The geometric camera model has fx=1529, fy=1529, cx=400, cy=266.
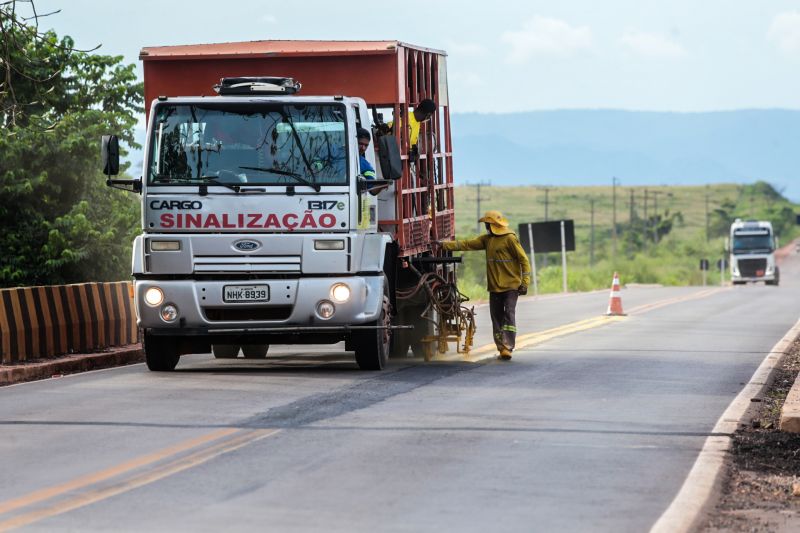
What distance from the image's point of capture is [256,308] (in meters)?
15.2

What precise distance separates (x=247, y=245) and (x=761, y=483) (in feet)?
23.3

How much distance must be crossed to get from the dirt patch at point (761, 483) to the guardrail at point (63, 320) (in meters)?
8.15

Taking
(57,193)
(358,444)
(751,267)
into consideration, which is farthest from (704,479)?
(751,267)

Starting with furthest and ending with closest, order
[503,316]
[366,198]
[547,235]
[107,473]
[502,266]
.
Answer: [547,235] < [503,316] < [502,266] < [366,198] < [107,473]

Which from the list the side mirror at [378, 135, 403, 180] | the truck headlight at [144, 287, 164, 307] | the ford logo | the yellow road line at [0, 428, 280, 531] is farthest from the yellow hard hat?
the yellow road line at [0, 428, 280, 531]

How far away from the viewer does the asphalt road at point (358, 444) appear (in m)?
7.80

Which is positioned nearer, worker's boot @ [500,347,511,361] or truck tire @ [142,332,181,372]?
truck tire @ [142,332,181,372]

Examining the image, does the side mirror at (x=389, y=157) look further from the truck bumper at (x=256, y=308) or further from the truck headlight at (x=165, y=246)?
the truck headlight at (x=165, y=246)

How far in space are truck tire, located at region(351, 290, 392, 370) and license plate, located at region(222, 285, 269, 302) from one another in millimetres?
1189

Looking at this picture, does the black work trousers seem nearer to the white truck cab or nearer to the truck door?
the truck door

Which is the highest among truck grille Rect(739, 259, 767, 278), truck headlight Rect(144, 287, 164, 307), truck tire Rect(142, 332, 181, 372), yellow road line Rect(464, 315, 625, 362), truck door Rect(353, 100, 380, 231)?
truck door Rect(353, 100, 380, 231)

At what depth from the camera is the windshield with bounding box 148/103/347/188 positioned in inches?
597

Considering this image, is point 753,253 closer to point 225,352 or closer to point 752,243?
point 752,243

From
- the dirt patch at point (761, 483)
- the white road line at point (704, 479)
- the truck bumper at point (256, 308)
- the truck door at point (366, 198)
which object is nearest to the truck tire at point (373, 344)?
the truck bumper at point (256, 308)
